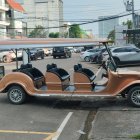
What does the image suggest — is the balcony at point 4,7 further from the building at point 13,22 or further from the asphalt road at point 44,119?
the asphalt road at point 44,119

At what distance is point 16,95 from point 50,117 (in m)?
2.28

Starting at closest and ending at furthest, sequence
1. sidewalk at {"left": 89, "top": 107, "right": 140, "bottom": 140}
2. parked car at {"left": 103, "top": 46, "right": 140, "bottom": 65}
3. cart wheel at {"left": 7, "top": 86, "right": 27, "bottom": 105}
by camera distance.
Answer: sidewalk at {"left": 89, "top": 107, "right": 140, "bottom": 140}
cart wheel at {"left": 7, "top": 86, "right": 27, "bottom": 105}
parked car at {"left": 103, "top": 46, "right": 140, "bottom": 65}

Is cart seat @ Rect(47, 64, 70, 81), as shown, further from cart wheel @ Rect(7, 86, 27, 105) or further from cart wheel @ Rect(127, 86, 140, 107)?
cart wheel @ Rect(127, 86, 140, 107)

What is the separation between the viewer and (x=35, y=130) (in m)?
9.80

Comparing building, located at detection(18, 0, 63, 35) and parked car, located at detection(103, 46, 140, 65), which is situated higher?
building, located at detection(18, 0, 63, 35)

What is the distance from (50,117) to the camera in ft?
37.1

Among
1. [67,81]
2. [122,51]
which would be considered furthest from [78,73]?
[122,51]

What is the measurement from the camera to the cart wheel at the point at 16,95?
43.3 ft

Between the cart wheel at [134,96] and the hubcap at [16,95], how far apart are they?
3324mm

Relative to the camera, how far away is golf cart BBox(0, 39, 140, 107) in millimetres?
12195

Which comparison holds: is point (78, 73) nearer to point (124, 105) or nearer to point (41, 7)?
point (124, 105)

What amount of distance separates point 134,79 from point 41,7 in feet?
478

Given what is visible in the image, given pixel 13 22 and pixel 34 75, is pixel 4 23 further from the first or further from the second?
pixel 34 75

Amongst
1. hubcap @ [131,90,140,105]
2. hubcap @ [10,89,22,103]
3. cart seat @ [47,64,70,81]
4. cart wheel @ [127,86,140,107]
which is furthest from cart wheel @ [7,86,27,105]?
hubcap @ [131,90,140,105]
